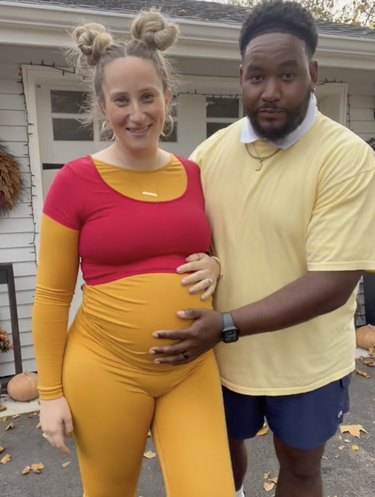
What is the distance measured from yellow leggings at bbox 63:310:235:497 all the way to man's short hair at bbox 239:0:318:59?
1.01 m

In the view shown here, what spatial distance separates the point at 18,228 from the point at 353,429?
293cm

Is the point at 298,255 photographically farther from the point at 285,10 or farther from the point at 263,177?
the point at 285,10

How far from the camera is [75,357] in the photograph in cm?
139

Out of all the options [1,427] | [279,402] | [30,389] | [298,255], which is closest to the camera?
[298,255]

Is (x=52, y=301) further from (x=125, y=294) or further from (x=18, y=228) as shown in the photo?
(x=18, y=228)

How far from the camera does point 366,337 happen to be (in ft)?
14.6

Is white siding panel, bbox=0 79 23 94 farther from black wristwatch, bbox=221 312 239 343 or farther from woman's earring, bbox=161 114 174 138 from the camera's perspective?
black wristwatch, bbox=221 312 239 343

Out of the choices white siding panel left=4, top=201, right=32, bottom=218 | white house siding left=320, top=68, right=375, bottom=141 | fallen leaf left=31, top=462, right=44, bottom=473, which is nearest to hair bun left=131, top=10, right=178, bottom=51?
fallen leaf left=31, top=462, right=44, bottom=473

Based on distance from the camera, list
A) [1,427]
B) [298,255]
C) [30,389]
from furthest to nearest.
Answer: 1. [30,389]
2. [1,427]
3. [298,255]

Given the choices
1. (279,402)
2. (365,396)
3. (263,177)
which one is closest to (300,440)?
(279,402)

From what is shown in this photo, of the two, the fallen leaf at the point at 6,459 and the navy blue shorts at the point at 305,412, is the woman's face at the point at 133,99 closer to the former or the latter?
the navy blue shorts at the point at 305,412

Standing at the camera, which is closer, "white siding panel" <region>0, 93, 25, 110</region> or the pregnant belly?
the pregnant belly

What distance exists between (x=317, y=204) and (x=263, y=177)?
0.64 ft

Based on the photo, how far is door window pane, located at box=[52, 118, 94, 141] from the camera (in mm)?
3822
